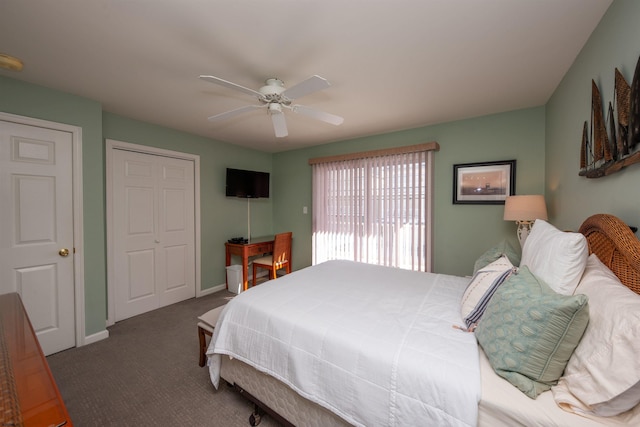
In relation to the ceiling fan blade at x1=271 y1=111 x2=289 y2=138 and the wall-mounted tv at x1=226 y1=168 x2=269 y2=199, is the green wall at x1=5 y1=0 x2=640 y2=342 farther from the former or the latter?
the ceiling fan blade at x1=271 y1=111 x2=289 y2=138

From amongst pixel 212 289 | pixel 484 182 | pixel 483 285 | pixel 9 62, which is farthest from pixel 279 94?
pixel 212 289

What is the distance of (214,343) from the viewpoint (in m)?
1.67

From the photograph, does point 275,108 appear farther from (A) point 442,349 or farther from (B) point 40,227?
(B) point 40,227

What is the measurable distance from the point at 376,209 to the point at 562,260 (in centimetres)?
247

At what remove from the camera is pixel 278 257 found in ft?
12.7

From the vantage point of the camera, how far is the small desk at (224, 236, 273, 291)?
12.0 ft

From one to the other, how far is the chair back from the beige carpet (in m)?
1.46

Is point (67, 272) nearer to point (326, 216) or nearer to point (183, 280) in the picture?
point (183, 280)

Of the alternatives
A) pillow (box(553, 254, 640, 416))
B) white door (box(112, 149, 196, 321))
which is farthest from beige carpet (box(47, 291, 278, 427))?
pillow (box(553, 254, 640, 416))

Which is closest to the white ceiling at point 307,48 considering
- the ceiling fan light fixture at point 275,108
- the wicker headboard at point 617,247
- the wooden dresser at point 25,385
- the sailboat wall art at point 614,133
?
the ceiling fan light fixture at point 275,108

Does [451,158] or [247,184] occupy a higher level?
[451,158]

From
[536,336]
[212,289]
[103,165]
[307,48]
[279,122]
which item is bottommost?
[212,289]

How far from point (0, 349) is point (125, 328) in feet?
7.23

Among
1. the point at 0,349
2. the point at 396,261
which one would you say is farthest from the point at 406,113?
the point at 0,349
